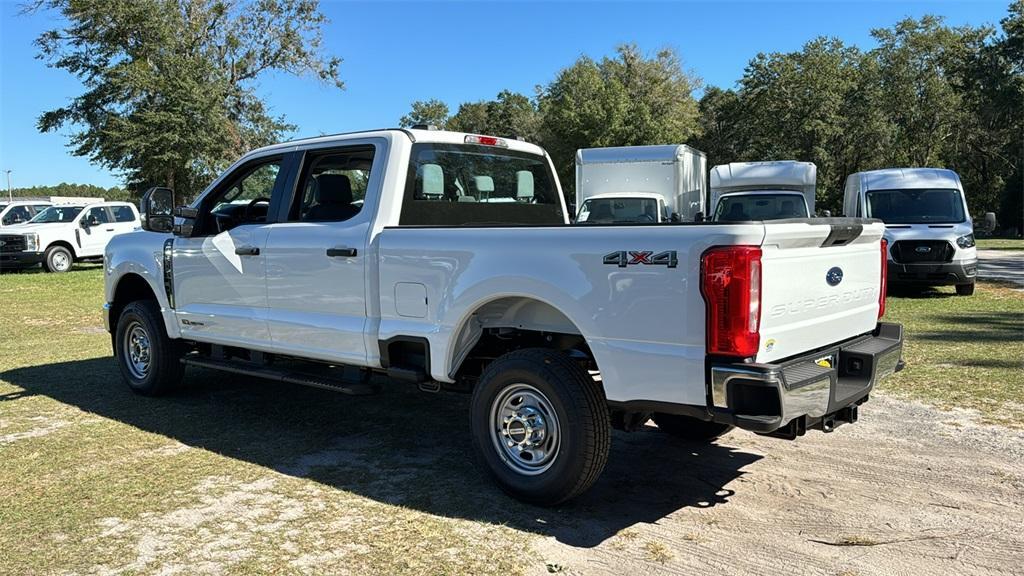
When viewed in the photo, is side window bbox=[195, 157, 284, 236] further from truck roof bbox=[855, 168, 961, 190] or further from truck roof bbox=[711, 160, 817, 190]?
truck roof bbox=[711, 160, 817, 190]

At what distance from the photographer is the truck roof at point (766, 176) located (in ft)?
55.1

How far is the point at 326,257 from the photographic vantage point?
5.09m

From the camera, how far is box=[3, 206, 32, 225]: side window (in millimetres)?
23312

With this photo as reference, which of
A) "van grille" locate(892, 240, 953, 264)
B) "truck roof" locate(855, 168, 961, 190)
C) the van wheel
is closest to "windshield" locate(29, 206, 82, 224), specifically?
"truck roof" locate(855, 168, 961, 190)

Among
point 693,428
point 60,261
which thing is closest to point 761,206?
point 693,428

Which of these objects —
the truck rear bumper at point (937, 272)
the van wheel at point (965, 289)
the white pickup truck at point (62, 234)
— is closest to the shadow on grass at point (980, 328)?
the truck rear bumper at point (937, 272)

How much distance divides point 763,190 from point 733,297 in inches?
560

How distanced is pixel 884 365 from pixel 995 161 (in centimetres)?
5026

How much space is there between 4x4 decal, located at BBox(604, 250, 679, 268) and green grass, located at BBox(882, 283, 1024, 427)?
371 cm

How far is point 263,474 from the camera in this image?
4836 mm

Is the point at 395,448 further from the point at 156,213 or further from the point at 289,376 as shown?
the point at 156,213

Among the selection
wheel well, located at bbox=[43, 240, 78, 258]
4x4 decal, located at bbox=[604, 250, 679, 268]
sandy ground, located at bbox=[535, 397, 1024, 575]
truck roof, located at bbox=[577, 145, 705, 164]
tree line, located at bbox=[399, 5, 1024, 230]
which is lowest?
sandy ground, located at bbox=[535, 397, 1024, 575]

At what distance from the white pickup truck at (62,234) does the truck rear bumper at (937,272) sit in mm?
18855

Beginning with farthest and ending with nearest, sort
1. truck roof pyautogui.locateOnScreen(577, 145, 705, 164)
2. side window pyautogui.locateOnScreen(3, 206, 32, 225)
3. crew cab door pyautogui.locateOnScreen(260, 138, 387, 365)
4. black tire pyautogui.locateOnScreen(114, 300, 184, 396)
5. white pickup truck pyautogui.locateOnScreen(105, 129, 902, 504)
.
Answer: side window pyautogui.locateOnScreen(3, 206, 32, 225), truck roof pyautogui.locateOnScreen(577, 145, 705, 164), black tire pyautogui.locateOnScreen(114, 300, 184, 396), crew cab door pyautogui.locateOnScreen(260, 138, 387, 365), white pickup truck pyautogui.locateOnScreen(105, 129, 902, 504)
